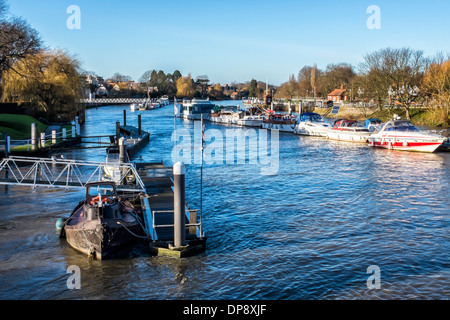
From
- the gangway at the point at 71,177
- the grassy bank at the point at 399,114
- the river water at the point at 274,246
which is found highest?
the grassy bank at the point at 399,114

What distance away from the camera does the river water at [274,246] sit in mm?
15439

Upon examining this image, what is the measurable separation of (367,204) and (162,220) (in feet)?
42.7

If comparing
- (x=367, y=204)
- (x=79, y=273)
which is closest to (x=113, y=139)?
(x=367, y=204)

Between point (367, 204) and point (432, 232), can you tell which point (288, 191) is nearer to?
point (367, 204)

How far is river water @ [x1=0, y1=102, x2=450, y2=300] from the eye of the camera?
50.7ft

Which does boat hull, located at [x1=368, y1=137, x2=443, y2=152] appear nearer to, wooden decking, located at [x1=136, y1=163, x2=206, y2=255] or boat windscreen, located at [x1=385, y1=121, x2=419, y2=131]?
boat windscreen, located at [x1=385, y1=121, x2=419, y2=131]

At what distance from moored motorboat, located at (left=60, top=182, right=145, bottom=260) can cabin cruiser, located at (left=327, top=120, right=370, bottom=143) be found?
43.3 meters

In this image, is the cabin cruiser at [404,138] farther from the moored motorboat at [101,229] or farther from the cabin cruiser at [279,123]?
the moored motorboat at [101,229]

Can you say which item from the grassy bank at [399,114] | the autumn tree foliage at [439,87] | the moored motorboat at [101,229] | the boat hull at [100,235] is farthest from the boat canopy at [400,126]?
the boat hull at [100,235]

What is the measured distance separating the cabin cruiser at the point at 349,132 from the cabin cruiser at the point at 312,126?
8.31 feet

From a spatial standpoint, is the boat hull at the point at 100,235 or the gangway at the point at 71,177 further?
the gangway at the point at 71,177

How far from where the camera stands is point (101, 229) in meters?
17.3

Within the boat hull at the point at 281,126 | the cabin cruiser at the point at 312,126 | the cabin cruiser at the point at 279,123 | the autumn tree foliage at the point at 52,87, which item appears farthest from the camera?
the cabin cruiser at the point at 279,123

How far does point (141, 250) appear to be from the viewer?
1862cm
